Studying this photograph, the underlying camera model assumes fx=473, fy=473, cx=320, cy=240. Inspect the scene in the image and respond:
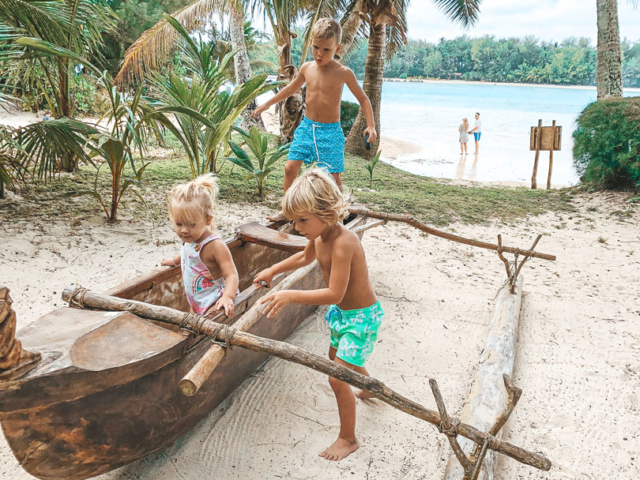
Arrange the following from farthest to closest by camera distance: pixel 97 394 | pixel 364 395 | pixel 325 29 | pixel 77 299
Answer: pixel 325 29 → pixel 364 395 → pixel 77 299 → pixel 97 394

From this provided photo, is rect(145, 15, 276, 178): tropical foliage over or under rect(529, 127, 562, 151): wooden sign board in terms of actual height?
over

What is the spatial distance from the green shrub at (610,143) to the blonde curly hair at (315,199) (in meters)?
6.72

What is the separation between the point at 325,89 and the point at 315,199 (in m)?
2.16

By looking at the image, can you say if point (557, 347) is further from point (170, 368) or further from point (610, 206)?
point (610, 206)

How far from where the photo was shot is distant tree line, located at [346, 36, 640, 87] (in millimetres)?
65062

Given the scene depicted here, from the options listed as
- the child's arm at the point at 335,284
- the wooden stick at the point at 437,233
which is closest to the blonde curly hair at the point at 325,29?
the wooden stick at the point at 437,233

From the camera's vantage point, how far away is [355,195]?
23.0 ft

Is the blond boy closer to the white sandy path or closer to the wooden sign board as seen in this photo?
the white sandy path

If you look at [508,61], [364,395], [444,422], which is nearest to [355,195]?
[364,395]

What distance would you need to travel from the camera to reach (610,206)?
7066 mm

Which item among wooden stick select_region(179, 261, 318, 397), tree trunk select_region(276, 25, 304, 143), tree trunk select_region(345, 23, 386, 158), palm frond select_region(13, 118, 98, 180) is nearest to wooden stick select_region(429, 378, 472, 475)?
wooden stick select_region(179, 261, 318, 397)

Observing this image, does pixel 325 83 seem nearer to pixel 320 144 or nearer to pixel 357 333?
pixel 320 144

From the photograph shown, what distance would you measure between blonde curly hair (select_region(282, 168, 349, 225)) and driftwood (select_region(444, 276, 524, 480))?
3.08 feet

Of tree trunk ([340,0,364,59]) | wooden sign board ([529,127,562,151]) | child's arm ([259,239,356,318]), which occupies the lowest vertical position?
child's arm ([259,239,356,318])
